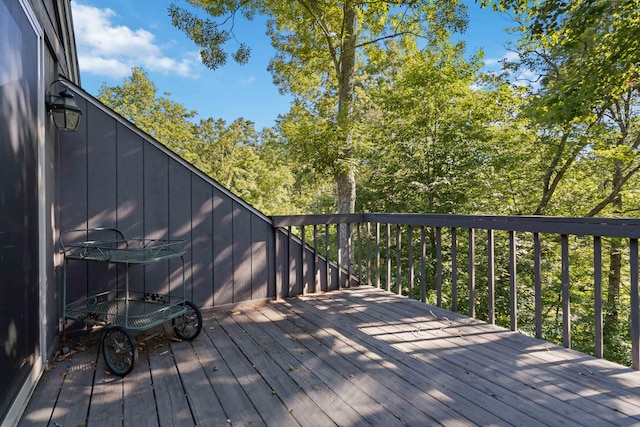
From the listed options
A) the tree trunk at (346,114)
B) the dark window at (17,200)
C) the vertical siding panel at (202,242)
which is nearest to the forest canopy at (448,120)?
the tree trunk at (346,114)

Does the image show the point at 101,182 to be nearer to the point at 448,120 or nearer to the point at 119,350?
the point at 119,350

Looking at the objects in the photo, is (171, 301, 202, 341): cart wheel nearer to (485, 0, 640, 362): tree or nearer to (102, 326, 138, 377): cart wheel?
(102, 326, 138, 377): cart wheel

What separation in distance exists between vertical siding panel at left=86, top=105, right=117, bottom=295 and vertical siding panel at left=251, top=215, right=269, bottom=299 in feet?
3.84

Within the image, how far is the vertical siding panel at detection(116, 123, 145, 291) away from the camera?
2711 mm

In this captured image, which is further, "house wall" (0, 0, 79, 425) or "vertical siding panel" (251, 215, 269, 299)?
"vertical siding panel" (251, 215, 269, 299)

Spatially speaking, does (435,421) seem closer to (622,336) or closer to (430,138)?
(430,138)

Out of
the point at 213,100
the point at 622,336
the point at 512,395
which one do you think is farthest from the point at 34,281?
the point at 213,100

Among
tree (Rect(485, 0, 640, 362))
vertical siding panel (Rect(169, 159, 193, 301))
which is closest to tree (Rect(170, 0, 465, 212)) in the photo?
tree (Rect(485, 0, 640, 362))

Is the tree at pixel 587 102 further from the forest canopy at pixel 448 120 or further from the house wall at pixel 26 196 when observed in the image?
the house wall at pixel 26 196

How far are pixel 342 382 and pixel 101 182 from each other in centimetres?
230

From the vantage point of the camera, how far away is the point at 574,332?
23.5 ft

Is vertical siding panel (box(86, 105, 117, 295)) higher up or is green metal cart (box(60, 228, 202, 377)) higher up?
vertical siding panel (box(86, 105, 117, 295))

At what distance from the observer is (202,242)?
3074mm

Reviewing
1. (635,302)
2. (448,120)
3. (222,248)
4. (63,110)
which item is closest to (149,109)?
(448,120)
